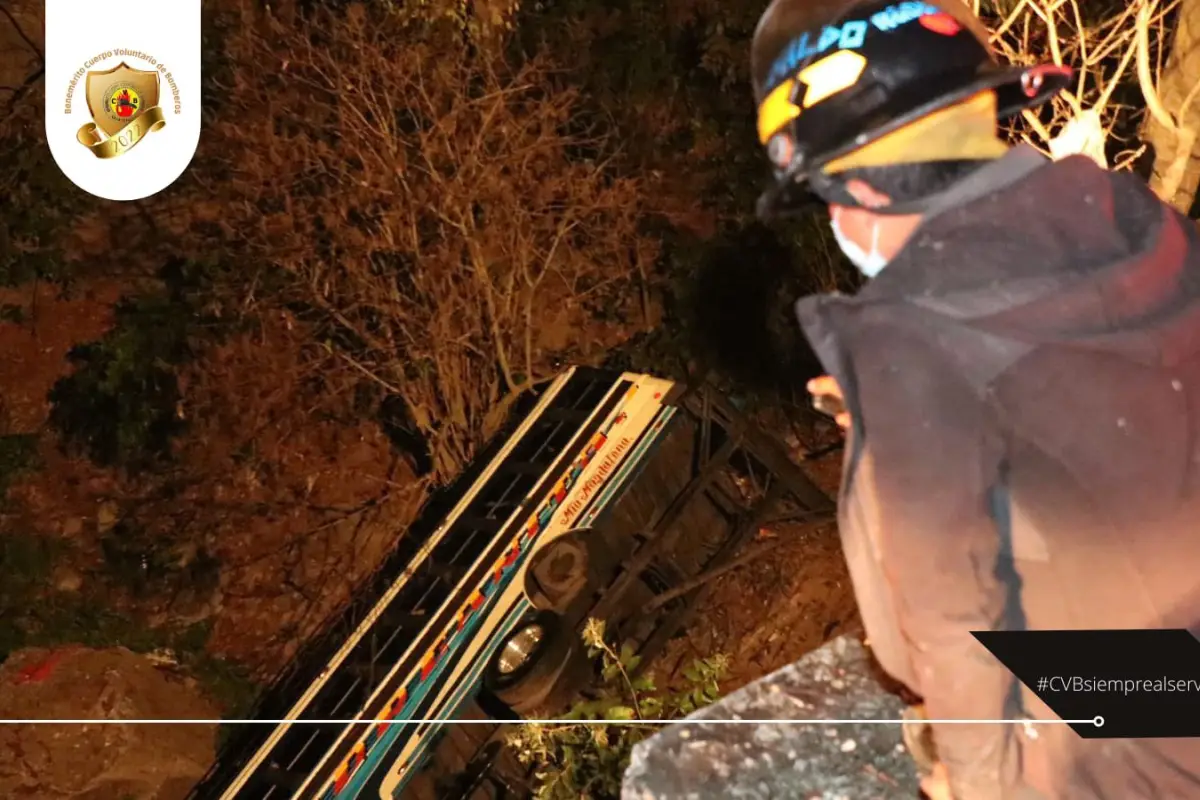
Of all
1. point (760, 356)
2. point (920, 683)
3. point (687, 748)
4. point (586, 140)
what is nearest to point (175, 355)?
point (586, 140)

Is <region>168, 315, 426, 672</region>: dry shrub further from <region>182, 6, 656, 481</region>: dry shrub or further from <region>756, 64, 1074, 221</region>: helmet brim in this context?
<region>756, 64, 1074, 221</region>: helmet brim

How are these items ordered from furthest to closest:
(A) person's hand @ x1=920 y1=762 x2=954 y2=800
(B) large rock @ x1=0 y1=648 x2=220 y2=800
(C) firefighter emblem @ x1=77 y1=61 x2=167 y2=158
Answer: (B) large rock @ x1=0 y1=648 x2=220 y2=800 → (C) firefighter emblem @ x1=77 y1=61 x2=167 y2=158 → (A) person's hand @ x1=920 y1=762 x2=954 y2=800

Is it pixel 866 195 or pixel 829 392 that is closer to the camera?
pixel 866 195

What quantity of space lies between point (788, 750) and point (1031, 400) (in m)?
1.17

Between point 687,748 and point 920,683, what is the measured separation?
80 centimetres

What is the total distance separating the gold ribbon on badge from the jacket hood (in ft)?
5.80

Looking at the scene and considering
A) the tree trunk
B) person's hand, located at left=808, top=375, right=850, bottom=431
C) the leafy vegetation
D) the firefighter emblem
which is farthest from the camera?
the leafy vegetation

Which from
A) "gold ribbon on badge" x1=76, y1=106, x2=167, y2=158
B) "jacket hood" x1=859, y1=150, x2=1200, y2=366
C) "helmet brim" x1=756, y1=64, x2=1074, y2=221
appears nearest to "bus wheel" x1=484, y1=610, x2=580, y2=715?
"gold ribbon on badge" x1=76, y1=106, x2=167, y2=158

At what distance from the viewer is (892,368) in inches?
49.7

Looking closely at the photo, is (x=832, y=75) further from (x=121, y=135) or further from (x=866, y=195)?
(x=121, y=135)

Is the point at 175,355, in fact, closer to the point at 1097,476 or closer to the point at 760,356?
the point at 760,356

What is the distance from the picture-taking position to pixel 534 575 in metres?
3.39

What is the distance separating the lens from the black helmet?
4.44 ft
